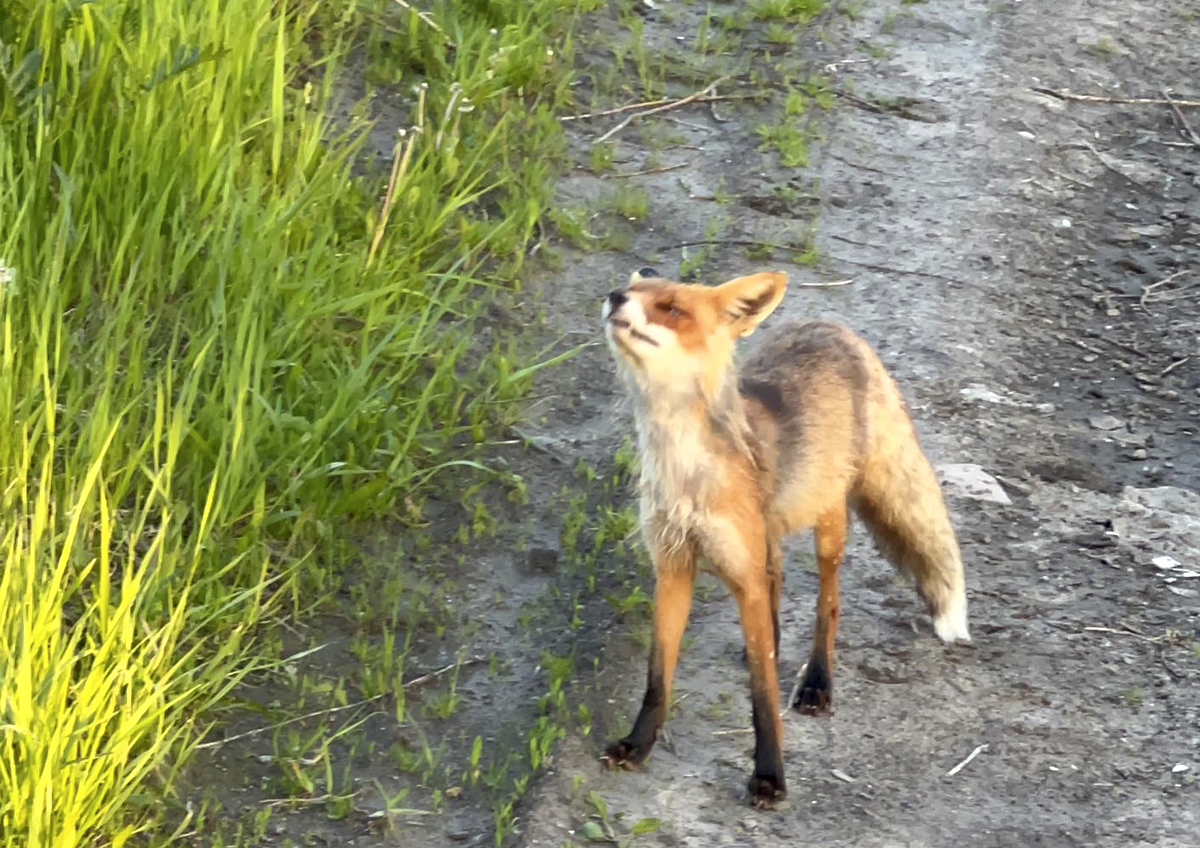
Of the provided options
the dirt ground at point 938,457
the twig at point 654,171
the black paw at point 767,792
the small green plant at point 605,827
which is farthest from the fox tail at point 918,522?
the twig at point 654,171

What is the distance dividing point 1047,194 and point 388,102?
267cm

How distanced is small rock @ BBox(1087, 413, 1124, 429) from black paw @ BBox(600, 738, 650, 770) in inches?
88.3

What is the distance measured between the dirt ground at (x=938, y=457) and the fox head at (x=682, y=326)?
2.91 feet

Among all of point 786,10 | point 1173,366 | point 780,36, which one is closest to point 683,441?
point 1173,366

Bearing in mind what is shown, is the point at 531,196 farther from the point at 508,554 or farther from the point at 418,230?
the point at 508,554

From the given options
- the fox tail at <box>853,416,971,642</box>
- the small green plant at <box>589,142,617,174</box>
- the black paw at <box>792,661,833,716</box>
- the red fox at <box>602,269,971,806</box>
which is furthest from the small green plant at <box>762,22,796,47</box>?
the black paw at <box>792,661,833,716</box>

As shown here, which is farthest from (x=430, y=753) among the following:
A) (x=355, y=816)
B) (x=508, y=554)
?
(x=508, y=554)

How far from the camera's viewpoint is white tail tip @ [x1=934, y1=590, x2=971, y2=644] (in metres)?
4.21

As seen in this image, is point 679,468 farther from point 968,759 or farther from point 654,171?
point 654,171

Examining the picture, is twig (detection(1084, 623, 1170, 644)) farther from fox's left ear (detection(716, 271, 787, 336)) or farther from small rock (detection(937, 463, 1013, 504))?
fox's left ear (detection(716, 271, 787, 336))

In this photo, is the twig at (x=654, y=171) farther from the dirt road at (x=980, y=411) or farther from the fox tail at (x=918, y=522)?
the fox tail at (x=918, y=522)

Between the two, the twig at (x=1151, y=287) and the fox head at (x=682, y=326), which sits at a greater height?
the fox head at (x=682, y=326)

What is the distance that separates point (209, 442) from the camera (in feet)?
13.2

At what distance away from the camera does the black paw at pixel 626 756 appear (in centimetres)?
374
